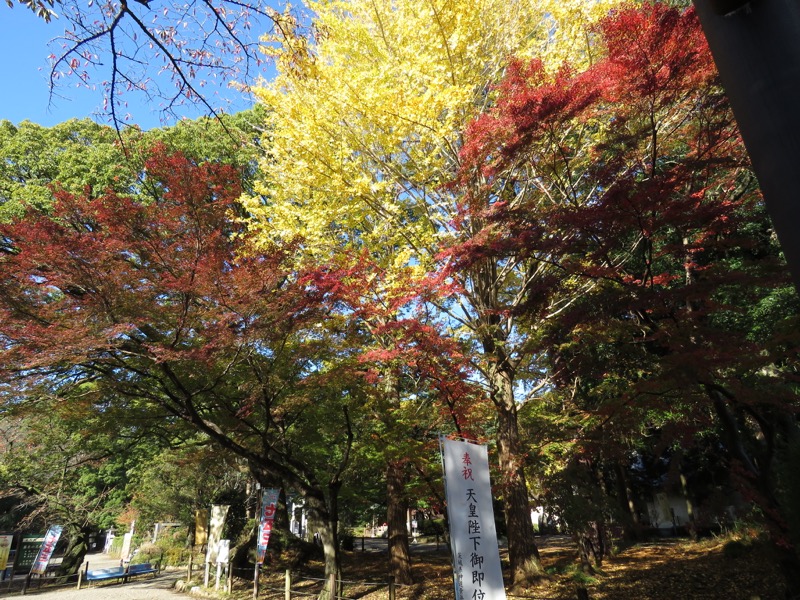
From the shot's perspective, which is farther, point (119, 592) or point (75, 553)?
point (75, 553)

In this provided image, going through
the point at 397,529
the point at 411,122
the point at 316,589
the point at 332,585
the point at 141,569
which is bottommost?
the point at 316,589

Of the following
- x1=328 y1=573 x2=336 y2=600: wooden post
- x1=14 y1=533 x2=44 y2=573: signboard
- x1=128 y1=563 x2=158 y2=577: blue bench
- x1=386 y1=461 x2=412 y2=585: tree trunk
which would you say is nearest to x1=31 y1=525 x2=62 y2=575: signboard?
x1=14 y1=533 x2=44 y2=573: signboard

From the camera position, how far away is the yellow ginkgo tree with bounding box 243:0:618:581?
7793 mm

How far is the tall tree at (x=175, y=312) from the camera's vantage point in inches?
295

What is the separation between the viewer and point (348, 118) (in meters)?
8.48

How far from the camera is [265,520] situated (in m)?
10.4

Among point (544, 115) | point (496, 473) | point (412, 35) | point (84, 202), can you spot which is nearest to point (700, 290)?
point (544, 115)

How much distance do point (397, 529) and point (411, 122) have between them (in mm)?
8415

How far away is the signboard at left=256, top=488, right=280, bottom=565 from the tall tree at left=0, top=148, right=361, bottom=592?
1.18m

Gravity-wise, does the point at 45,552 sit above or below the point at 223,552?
above

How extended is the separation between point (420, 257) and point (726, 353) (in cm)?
491

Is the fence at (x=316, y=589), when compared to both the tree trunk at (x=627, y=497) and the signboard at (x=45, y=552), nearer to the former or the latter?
the signboard at (x=45, y=552)

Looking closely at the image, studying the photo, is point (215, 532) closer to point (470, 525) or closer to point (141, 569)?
point (141, 569)

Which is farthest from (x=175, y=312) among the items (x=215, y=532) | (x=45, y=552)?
(x=45, y=552)
